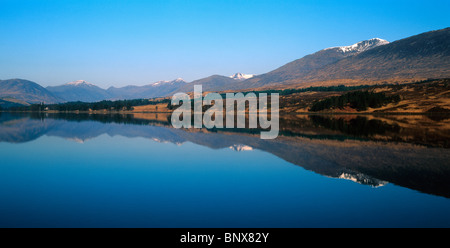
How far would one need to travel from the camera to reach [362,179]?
819 inches

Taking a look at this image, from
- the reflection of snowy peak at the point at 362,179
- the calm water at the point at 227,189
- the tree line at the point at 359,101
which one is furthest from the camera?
the tree line at the point at 359,101

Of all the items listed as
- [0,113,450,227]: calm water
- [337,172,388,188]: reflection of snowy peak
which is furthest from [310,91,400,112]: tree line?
[337,172,388,188]: reflection of snowy peak

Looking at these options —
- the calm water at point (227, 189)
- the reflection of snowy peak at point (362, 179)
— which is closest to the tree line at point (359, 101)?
the calm water at point (227, 189)

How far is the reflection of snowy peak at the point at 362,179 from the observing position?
19744 mm

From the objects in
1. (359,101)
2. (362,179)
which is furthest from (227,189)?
(359,101)

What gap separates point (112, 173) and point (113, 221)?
35.2ft

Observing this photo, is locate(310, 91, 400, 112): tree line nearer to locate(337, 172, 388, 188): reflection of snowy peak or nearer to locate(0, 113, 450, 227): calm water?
locate(0, 113, 450, 227): calm water

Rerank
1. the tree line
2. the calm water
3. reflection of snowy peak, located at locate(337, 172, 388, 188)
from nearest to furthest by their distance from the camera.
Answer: the calm water, reflection of snowy peak, located at locate(337, 172, 388, 188), the tree line

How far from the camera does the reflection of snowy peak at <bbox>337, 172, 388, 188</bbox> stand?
19.7m

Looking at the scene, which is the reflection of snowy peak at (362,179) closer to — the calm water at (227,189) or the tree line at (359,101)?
the calm water at (227,189)

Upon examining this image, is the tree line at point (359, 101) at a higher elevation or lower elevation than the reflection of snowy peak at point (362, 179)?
higher

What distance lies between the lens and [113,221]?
507 inches
